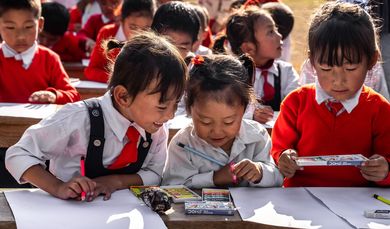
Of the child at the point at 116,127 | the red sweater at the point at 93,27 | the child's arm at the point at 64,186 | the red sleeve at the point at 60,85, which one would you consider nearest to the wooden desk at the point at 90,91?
the red sleeve at the point at 60,85

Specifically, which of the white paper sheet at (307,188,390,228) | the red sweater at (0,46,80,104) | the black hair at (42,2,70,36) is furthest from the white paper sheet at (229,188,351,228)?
the black hair at (42,2,70,36)

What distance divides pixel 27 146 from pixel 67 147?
147 mm

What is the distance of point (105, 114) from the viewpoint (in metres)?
2.08

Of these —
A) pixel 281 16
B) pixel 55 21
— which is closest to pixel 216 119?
pixel 281 16

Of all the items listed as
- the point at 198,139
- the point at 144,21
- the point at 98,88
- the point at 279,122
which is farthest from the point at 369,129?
the point at 144,21

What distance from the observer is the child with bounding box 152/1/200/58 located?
355 centimetres

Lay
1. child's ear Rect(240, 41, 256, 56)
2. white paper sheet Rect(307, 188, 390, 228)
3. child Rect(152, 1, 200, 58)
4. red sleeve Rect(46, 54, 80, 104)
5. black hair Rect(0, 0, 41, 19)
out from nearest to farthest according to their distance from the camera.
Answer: white paper sheet Rect(307, 188, 390, 228)
red sleeve Rect(46, 54, 80, 104)
black hair Rect(0, 0, 41, 19)
child Rect(152, 1, 200, 58)
child's ear Rect(240, 41, 256, 56)

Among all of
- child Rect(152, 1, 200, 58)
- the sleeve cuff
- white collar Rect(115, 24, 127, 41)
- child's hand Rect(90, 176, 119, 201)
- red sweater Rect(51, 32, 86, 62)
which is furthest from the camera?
red sweater Rect(51, 32, 86, 62)

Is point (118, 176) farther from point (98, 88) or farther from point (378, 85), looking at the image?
point (98, 88)

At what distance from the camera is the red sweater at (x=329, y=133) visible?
7.39ft

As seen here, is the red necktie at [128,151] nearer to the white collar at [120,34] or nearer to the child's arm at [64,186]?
the child's arm at [64,186]

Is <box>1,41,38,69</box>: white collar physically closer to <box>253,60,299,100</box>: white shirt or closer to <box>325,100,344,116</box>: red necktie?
<box>253,60,299,100</box>: white shirt

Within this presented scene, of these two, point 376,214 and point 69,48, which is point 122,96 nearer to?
point 376,214

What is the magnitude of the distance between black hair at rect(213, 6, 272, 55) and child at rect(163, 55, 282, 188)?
147 centimetres
